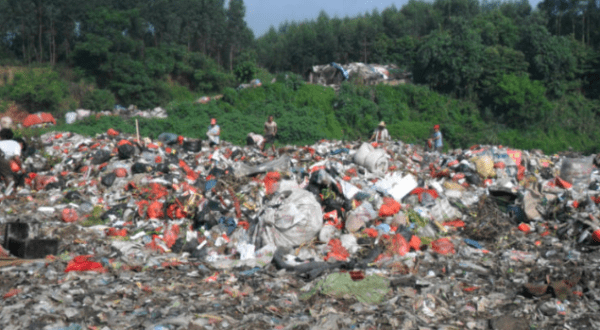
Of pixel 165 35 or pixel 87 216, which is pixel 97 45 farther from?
pixel 87 216

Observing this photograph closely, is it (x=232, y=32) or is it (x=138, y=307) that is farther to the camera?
(x=232, y=32)

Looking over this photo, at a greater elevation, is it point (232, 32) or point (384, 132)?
point (232, 32)

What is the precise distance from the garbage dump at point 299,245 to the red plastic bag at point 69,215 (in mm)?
13

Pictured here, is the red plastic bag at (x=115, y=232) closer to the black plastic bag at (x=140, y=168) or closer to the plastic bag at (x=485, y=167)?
the black plastic bag at (x=140, y=168)

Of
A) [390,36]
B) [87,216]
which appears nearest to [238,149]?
[87,216]

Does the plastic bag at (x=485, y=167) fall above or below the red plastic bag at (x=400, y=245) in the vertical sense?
above

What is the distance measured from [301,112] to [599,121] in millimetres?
13755

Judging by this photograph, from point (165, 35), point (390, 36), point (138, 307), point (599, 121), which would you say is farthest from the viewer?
point (390, 36)

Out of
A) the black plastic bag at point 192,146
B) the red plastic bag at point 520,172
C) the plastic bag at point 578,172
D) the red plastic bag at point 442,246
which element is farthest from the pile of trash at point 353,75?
the red plastic bag at point 442,246

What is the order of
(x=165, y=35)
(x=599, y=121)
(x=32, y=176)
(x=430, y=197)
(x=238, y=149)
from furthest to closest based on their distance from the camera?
(x=165, y=35), (x=599, y=121), (x=238, y=149), (x=32, y=176), (x=430, y=197)

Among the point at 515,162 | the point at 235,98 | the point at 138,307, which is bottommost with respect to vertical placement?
the point at 138,307

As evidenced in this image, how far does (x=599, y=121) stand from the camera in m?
22.5

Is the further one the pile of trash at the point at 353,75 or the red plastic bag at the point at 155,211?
the pile of trash at the point at 353,75

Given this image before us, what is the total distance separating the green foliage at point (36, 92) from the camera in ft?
64.2
